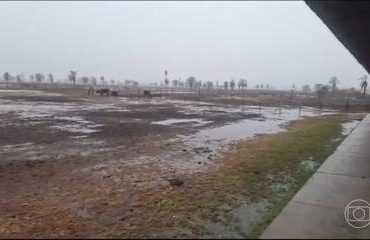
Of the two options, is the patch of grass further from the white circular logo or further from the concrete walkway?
the white circular logo

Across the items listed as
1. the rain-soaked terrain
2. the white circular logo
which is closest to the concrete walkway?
the white circular logo

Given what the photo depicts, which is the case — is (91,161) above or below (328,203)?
below

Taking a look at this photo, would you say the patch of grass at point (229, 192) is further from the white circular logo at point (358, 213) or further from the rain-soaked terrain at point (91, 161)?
the white circular logo at point (358, 213)

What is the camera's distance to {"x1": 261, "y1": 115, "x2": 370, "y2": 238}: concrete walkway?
606cm

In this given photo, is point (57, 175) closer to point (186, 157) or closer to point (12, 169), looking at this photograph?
point (12, 169)

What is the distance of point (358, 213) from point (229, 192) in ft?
9.28

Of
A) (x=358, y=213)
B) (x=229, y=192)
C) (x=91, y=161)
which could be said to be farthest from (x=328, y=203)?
(x=91, y=161)

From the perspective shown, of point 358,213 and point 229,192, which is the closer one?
point 358,213

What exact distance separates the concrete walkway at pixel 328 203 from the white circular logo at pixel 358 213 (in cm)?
4

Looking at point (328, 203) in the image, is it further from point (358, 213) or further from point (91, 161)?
point (91, 161)

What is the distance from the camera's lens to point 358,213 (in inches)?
285

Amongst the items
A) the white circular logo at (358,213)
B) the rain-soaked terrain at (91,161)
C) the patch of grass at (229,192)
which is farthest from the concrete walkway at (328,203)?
the rain-soaked terrain at (91,161)

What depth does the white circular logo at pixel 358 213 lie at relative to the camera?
674 centimetres

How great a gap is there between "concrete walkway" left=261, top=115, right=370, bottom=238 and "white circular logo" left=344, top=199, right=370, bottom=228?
4 cm
